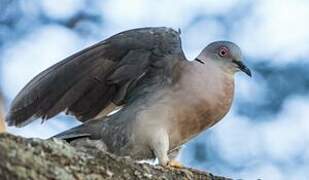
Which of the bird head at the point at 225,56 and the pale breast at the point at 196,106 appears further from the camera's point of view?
the bird head at the point at 225,56

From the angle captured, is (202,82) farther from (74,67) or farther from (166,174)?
(166,174)

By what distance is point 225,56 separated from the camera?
569cm

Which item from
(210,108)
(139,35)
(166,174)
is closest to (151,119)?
(210,108)

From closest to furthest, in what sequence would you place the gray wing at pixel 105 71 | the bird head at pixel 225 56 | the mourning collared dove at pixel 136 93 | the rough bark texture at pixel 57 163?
the rough bark texture at pixel 57 163, the mourning collared dove at pixel 136 93, the gray wing at pixel 105 71, the bird head at pixel 225 56

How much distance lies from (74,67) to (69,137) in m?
0.71

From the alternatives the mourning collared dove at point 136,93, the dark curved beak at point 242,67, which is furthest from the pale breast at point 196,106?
the dark curved beak at point 242,67

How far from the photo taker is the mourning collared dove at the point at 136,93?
4.95 m

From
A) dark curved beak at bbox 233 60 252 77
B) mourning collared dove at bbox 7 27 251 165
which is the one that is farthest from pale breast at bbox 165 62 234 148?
dark curved beak at bbox 233 60 252 77

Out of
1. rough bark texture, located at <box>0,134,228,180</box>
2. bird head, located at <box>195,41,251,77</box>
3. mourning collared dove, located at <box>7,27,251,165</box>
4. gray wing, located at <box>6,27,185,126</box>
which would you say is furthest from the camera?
bird head, located at <box>195,41,251,77</box>

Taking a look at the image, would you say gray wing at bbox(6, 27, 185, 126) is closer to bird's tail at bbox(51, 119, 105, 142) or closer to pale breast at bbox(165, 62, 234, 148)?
bird's tail at bbox(51, 119, 105, 142)

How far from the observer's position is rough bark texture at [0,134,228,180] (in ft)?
7.55

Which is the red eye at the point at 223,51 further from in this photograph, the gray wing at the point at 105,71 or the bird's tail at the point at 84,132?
the bird's tail at the point at 84,132

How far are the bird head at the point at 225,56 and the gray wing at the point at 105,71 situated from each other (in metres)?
0.32

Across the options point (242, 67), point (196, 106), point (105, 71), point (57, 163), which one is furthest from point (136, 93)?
point (57, 163)
